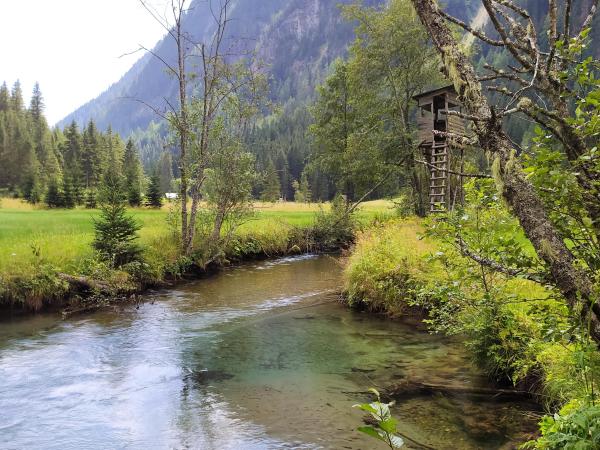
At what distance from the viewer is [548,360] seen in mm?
7156

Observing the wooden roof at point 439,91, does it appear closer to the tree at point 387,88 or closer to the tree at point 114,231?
the tree at point 387,88

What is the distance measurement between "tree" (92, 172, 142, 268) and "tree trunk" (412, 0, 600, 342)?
49.8 feet

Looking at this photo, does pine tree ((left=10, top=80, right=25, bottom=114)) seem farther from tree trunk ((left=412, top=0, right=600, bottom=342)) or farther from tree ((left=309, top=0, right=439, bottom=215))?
tree trunk ((left=412, top=0, right=600, bottom=342))

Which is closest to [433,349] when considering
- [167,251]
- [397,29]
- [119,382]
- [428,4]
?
[119,382]

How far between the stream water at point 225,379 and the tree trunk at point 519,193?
13.1ft

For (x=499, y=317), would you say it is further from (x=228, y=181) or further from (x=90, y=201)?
(x=90, y=201)

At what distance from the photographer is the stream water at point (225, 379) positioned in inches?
269

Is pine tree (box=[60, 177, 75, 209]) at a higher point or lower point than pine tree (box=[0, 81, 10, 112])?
lower

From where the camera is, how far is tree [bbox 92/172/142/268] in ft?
54.4

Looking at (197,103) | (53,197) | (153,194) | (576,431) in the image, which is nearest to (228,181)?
(197,103)

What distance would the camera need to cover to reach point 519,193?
3.35m

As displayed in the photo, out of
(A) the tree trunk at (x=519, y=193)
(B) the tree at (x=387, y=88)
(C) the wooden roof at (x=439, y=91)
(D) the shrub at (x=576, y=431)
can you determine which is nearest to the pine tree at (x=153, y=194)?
(B) the tree at (x=387, y=88)

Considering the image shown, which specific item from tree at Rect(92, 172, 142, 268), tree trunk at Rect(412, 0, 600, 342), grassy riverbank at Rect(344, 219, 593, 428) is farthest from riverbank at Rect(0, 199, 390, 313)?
tree trunk at Rect(412, 0, 600, 342)

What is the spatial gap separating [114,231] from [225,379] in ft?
32.3
